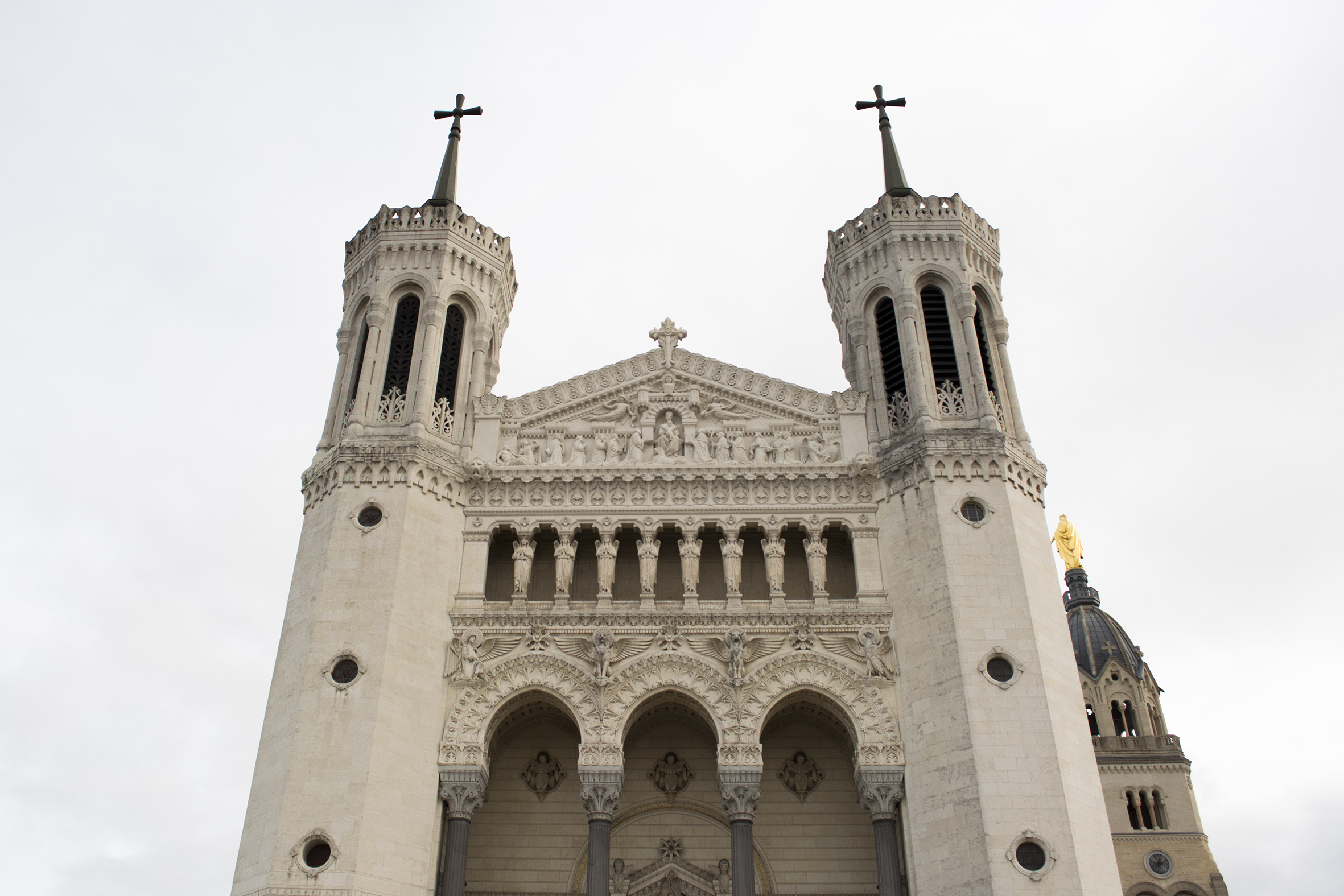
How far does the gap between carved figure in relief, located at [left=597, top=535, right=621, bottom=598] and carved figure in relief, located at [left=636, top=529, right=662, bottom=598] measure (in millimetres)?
650

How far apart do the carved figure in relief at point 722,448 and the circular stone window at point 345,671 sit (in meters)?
9.87

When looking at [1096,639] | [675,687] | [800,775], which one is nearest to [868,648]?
[800,775]

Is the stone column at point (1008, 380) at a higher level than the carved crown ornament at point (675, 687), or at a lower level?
higher

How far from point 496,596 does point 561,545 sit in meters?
2.18

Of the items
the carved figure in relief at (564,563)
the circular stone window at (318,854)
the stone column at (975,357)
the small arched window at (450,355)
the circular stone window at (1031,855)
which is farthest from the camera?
the small arched window at (450,355)

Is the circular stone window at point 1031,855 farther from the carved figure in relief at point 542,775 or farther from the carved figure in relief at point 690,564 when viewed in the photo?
the carved figure in relief at point 542,775

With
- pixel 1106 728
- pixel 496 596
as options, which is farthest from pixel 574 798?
pixel 1106 728

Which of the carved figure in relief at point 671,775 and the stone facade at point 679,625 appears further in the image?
the carved figure in relief at point 671,775

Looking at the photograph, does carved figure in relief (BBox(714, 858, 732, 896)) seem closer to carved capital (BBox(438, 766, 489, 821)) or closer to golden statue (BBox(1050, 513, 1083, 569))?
carved capital (BBox(438, 766, 489, 821))

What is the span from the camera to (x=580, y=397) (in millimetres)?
28906

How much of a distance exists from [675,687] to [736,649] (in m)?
1.59

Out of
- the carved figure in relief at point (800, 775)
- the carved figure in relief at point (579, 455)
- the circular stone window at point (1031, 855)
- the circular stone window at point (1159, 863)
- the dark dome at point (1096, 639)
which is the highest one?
the dark dome at point (1096, 639)

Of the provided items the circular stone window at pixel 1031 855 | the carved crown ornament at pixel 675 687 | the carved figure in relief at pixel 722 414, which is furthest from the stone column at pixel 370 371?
the circular stone window at pixel 1031 855

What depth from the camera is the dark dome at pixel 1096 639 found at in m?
59.3
